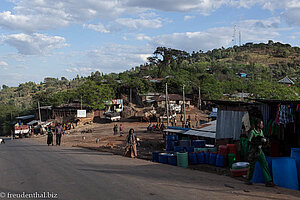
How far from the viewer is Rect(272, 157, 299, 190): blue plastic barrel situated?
7.78m

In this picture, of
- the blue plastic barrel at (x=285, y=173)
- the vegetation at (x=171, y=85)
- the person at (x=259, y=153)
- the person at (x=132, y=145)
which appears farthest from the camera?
the vegetation at (x=171, y=85)

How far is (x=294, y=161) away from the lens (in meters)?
8.02

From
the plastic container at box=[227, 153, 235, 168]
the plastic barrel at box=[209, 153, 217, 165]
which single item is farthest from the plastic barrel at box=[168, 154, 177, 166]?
the plastic container at box=[227, 153, 235, 168]

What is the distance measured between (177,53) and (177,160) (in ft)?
271

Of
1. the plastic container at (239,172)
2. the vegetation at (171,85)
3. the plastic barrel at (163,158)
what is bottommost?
the plastic barrel at (163,158)

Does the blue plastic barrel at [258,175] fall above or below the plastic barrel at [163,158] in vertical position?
above

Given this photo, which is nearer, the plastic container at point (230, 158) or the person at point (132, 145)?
the plastic container at point (230, 158)

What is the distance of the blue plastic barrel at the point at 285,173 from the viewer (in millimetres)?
7781

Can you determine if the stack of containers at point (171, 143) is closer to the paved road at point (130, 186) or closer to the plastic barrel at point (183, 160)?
the plastic barrel at point (183, 160)

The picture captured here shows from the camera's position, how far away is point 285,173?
25.8 ft

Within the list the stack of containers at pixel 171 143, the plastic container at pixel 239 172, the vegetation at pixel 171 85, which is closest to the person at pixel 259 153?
the plastic container at pixel 239 172

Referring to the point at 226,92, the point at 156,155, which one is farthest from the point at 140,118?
the point at 156,155

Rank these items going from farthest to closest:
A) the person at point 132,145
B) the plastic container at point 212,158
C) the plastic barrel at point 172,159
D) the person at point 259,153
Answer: the person at point 132,145
the plastic barrel at point 172,159
the plastic container at point 212,158
the person at point 259,153

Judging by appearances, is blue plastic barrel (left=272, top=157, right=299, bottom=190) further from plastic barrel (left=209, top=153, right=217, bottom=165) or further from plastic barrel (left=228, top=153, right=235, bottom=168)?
plastic barrel (left=209, top=153, right=217, bottom=165)
